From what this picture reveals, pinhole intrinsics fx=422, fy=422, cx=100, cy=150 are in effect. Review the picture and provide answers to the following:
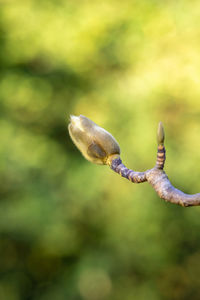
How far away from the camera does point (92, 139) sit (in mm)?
853

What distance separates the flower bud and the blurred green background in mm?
2371

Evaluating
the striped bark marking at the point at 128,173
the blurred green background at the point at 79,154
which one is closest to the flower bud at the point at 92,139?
the striped bark marking at the point at 128,173

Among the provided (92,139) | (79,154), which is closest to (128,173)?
(92,139)

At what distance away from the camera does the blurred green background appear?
10.7 ft

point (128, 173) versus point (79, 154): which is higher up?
point (79, 154)

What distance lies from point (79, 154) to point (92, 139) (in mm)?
2586

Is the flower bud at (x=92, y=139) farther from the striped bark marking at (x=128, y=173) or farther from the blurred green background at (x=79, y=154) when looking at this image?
the blurred green background at (x=79, y=154)

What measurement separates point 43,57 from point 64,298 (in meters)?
1.97

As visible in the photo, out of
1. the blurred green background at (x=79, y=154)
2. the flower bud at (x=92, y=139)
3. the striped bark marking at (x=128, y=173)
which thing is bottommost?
the striped bark marking at (x=128, y=173)

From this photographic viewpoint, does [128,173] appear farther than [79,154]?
No

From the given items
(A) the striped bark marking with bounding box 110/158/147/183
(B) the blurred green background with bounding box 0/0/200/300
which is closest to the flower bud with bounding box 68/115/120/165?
(A) the striped bark marking with bounding box 110/158/147/183

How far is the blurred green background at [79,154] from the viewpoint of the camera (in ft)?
10.7

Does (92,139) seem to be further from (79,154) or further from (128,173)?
(79,154)

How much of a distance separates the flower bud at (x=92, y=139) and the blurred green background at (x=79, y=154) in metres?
2.37
